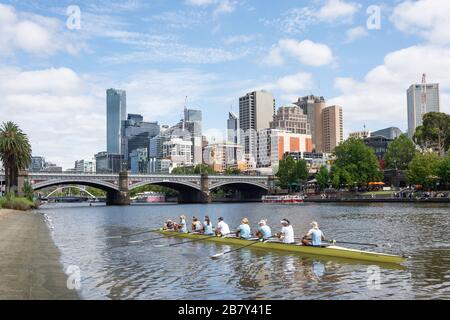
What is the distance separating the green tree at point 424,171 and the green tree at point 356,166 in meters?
20.1

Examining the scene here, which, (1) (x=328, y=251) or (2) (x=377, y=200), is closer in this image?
(1) (x=328, y=251)

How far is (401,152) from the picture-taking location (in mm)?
155375

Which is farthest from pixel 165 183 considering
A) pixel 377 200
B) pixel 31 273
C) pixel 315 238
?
pixel 31 273

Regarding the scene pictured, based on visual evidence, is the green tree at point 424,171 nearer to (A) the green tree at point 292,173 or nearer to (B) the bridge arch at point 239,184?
(A) the green tree at point 292,173

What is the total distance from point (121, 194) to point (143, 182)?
7.51 m

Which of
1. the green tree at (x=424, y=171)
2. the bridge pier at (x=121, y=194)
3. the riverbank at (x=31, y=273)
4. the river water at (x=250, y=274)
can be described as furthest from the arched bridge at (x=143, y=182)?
the river water at (x=250, y=274)

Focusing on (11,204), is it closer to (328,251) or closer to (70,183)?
(70,183)

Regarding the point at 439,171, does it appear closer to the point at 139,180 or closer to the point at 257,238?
the point at 139,180

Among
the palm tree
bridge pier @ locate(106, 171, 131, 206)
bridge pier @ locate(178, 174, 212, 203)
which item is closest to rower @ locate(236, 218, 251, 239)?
the palm tree

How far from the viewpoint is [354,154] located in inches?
5640

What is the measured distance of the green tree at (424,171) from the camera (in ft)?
382

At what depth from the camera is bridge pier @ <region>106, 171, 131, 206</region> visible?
146 meters

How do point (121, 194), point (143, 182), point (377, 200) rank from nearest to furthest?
point (377, 200) → point (121, 194) → point (143, 182)
